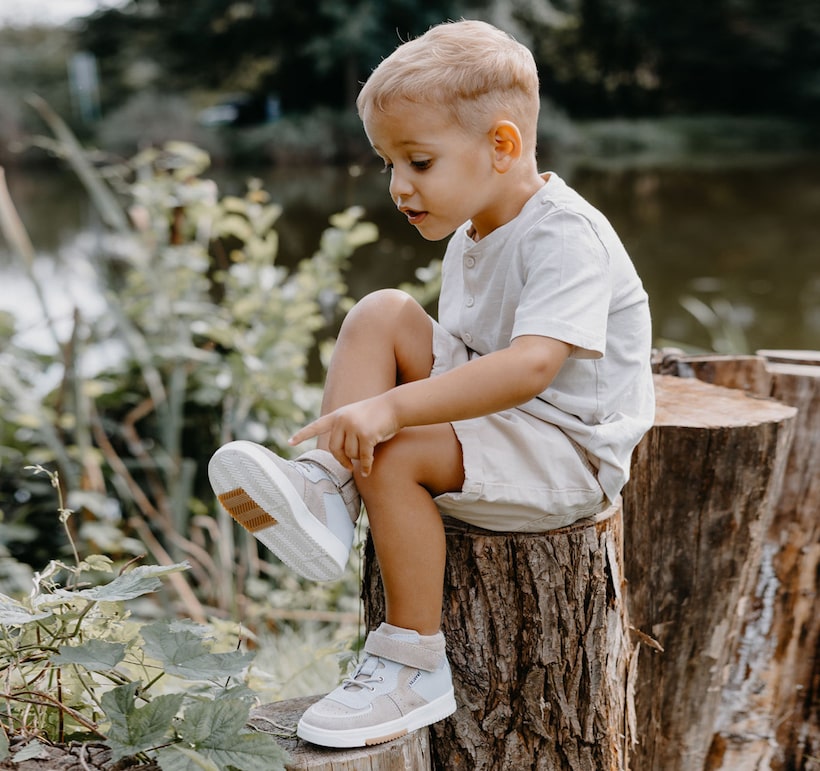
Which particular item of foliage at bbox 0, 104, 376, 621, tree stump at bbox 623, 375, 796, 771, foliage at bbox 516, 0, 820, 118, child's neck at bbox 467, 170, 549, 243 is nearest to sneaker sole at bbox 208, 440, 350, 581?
child's neck at bbox 467, 170, 549, 243

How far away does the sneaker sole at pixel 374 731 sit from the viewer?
1.34 meters

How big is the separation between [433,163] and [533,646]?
0.81 metres

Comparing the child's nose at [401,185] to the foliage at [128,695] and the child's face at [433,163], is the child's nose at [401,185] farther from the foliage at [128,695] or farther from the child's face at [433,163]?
the foliage at [128,695]

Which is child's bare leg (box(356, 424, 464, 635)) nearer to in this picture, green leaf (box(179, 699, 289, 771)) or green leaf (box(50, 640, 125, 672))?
green leaf (box(179, 699, 289, 771))

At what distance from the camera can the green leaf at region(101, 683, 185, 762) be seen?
123cm

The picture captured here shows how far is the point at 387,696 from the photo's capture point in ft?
4.59

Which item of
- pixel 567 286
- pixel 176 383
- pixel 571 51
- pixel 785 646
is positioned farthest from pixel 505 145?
pixel 571 51

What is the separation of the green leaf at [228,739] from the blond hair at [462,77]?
908mm

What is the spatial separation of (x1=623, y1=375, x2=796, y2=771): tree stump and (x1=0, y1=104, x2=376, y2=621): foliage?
147 cm

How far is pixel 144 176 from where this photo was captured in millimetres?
3766

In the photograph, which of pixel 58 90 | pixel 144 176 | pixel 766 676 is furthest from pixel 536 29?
pixel 766 676

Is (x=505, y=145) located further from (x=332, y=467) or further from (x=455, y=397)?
(x=332, y=467)

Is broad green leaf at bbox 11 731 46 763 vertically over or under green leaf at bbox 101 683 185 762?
under

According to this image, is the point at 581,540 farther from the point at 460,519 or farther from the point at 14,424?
the point at 14,424
